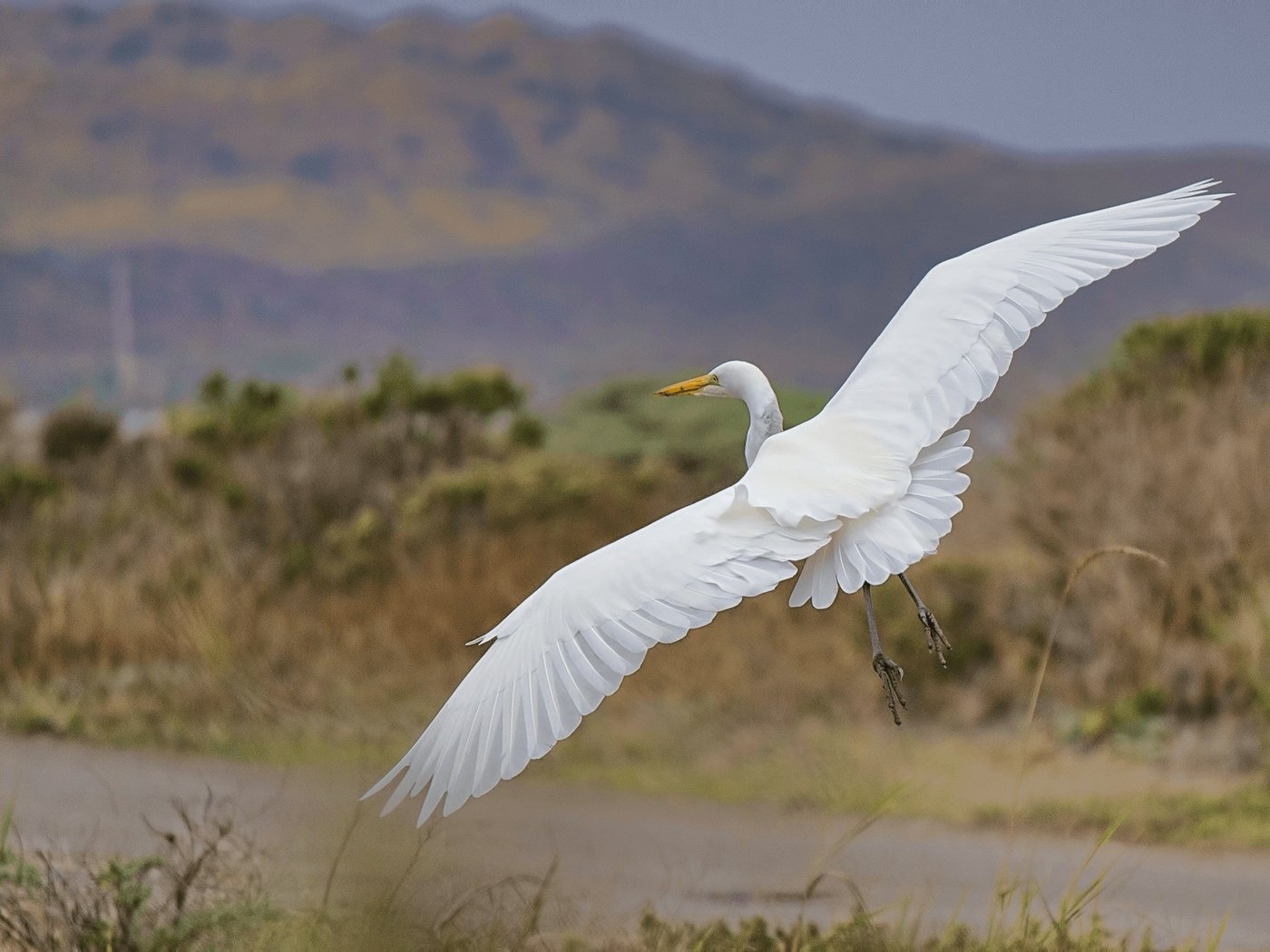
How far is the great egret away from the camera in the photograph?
293 cm

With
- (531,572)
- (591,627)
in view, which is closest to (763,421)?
(591,627)

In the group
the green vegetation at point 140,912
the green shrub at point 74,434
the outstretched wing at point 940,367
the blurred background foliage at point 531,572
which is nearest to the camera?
the outstretched wing at point 940,367

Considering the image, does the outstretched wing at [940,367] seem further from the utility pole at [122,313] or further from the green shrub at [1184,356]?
the utility pole at [122,313]

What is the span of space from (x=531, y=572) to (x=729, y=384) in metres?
7.60

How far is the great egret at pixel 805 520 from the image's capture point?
2.93 m

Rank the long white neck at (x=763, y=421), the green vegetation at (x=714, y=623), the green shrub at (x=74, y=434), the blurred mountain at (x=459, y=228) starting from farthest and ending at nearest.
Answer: the blurred mountain at (x=459, y=228)
the green shrub at (x=74, y=434)
the green vegetation at (x=714, y=623)
the long white neck at (x=763, y=421)

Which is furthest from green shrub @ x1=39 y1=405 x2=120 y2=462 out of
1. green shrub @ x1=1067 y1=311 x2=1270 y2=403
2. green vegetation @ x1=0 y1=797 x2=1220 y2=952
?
green vegetation @ x1=0 y1=797 x2=1220 y2=952

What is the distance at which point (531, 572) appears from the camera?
36.2 ft

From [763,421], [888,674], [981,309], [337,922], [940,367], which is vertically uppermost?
[981,309]

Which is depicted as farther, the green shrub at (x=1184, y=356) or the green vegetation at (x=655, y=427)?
the green vegetation at (x=655, y=427)

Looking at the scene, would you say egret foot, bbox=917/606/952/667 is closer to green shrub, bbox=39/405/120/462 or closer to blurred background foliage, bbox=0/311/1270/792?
blurred background foliage, bbox=0/311/1270/792

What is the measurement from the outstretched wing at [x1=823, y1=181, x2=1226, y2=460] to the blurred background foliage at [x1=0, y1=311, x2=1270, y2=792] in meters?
5.51

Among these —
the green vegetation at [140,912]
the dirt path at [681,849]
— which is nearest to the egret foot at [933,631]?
the dirt path at [681,849]

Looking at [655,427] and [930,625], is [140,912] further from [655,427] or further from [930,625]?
[655,427]
